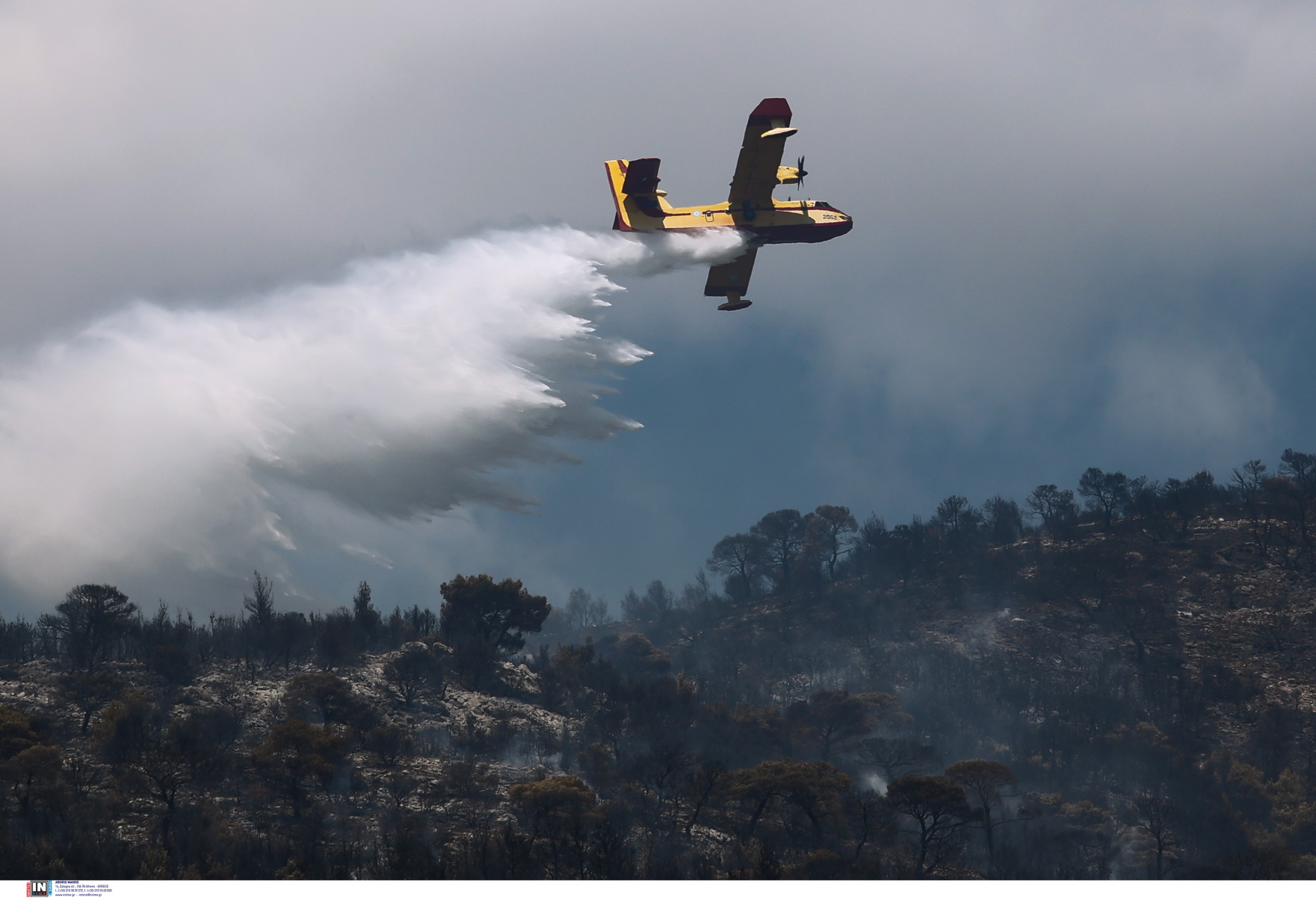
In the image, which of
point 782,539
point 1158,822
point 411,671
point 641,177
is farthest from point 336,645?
point 782,539

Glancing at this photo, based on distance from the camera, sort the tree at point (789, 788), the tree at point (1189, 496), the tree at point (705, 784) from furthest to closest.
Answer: the tree at point (1189, 496) < the tree at point (705, 784) < the tree at point (789, 788)

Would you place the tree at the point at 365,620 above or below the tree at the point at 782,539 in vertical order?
below

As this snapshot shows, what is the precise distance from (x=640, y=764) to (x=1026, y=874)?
22936 mm

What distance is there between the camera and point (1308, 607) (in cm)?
10556

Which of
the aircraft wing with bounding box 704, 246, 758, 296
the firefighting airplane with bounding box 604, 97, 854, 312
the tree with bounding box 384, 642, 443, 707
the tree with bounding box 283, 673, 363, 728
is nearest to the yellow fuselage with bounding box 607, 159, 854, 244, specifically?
the firefighting airplane with bounding box 604, 97, 854, 312

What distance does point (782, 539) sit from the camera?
156 meters

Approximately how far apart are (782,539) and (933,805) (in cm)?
9209

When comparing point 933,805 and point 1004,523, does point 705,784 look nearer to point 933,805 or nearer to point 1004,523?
point 933,805

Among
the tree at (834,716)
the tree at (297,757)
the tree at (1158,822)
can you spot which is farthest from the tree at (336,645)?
the tree at (1158,822)

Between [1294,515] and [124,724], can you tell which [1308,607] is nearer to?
[1294,515]

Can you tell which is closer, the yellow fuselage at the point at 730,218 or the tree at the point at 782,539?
the yellow fuselage at the point at 730,218

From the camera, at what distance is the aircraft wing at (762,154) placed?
45844mm

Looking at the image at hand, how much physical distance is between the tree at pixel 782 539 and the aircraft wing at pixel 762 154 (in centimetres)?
10551

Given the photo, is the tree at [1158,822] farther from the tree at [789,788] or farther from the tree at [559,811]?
the tree at [559,811]
